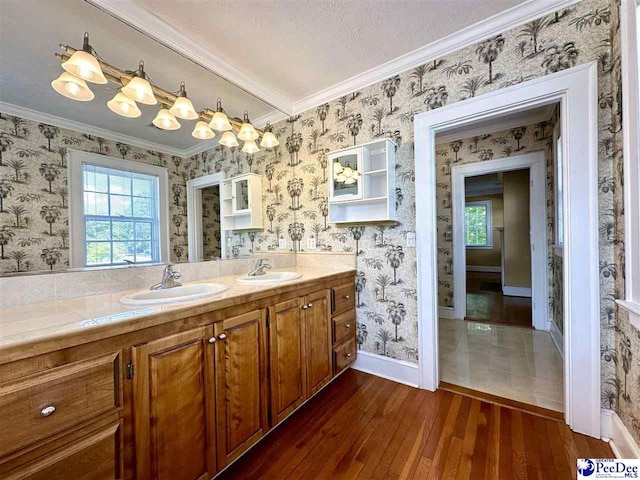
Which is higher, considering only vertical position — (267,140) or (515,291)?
(267,140)

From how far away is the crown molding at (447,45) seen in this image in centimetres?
155

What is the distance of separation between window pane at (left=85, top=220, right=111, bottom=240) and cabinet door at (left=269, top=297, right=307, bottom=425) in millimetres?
940

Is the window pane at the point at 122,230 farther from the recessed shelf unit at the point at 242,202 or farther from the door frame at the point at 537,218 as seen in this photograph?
the door frame at the point at 537,218

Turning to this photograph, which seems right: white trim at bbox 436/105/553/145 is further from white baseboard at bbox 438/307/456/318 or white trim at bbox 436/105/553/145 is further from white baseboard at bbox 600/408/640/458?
white baseboard at bbox 600/408/640/458

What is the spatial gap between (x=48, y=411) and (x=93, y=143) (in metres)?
1.22

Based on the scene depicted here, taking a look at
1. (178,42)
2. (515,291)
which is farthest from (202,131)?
(515,291)

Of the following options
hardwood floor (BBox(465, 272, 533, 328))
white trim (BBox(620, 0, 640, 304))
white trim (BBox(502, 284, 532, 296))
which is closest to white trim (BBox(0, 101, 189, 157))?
white trim (BBox(620, 0, 640, 304))

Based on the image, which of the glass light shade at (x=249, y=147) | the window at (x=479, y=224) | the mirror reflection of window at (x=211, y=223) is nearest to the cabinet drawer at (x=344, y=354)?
the mirror reflection of window at (x=211, y=223)

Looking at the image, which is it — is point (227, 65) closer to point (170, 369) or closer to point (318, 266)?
point (318, 266)

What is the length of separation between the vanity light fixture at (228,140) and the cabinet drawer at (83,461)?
1.70 metres

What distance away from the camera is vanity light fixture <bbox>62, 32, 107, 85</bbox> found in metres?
1.22

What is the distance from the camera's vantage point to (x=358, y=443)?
144 centimetres

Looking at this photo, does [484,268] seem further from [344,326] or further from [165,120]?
[165,120]

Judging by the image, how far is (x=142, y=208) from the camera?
1.51m
